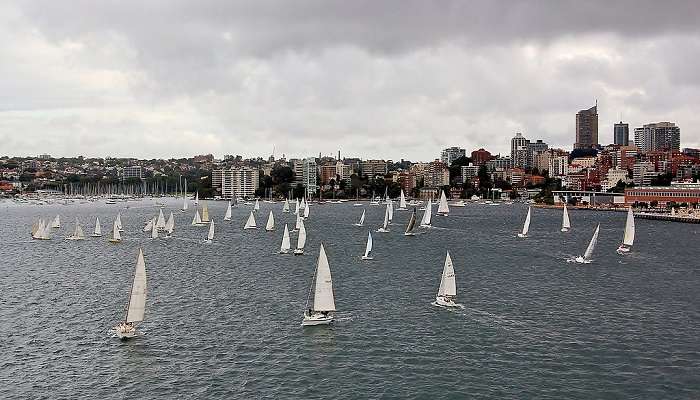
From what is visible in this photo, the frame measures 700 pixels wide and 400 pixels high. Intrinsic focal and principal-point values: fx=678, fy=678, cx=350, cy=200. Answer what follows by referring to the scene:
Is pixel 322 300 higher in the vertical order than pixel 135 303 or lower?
lower

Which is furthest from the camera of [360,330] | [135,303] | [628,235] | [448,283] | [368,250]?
[628,235]

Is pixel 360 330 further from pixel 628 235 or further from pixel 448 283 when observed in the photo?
pixel 628 235

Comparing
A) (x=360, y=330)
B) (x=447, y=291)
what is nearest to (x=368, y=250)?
(x=447, y=291)

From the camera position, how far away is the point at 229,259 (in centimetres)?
6944

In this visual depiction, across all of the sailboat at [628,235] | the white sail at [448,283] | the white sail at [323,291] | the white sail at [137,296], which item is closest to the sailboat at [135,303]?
the white sail at [137,296]

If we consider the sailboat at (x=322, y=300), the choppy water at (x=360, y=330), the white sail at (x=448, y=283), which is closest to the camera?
the choppy water at (x=360, y=330)

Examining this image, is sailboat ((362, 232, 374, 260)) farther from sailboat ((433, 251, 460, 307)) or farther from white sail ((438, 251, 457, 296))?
white sail ((438, 251, 457, 296))

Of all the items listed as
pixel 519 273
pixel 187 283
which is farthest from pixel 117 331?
pixel 519 273

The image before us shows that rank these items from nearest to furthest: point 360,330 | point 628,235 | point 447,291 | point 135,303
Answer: point 135,303 → point 360,330 → point 447,291 → point 628,235

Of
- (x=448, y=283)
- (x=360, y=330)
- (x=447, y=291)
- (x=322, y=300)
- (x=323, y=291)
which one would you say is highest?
(x=323, y=291)

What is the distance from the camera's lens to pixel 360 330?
3744cm

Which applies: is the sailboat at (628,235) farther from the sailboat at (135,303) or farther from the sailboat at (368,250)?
the sailboat at (135,303)

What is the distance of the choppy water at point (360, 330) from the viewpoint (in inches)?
1152

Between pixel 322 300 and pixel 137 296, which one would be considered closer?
pixel 137 296
